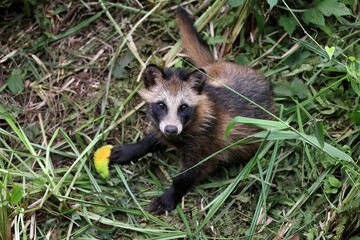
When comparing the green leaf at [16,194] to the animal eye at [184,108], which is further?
the animal eye at [184,108]

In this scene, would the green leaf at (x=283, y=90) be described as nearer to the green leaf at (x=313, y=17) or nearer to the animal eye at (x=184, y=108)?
the green leaf at (x=313, y=17)

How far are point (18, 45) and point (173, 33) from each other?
1591 millimetres

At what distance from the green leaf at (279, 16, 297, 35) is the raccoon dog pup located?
1.69ft

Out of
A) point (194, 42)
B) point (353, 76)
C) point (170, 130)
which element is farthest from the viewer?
point (194, 42)

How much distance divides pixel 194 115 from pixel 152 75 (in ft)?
1.59

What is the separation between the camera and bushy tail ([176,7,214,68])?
20.4ft

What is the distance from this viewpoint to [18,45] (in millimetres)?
6648

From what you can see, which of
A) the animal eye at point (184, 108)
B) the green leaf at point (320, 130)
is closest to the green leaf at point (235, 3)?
the animal eye at point (184, 108)

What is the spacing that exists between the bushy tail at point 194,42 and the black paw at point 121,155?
1.10 m

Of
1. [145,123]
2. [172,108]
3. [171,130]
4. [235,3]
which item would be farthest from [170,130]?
[235,3]

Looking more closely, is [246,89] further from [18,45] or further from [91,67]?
[18,45]

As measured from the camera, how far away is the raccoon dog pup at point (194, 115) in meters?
5.36

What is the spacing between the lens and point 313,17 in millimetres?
5957

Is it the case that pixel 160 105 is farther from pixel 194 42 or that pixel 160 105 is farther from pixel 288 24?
pixel 288 24
